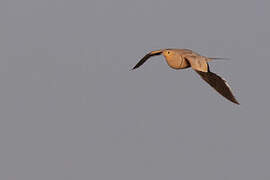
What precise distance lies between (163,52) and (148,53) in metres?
0.71

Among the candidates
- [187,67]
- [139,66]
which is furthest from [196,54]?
[139,66]

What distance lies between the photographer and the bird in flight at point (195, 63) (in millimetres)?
9458

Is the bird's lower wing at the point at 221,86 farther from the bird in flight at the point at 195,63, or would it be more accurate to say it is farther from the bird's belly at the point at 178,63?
the bird's belly at the point at 178,63

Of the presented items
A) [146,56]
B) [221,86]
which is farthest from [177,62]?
[146,56]

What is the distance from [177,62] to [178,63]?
0.09 ft

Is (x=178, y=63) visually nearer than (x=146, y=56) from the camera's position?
Yes

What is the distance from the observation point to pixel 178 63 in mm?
10180

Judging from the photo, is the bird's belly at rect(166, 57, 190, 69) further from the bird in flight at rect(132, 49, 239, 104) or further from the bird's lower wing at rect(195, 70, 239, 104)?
the bird's lower wing at rect(195, 70, 239, 104)

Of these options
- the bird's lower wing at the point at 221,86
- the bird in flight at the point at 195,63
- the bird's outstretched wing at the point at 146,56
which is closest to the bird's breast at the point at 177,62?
the bird in flight at the point at 195,63

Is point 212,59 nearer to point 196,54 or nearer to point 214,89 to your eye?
point 196,54

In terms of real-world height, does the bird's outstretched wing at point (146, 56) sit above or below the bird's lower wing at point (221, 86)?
above

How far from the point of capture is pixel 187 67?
1020 cm

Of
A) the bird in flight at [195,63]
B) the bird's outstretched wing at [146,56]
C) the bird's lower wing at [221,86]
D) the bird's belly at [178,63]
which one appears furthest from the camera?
the bird's outstretched wing at [146,56]

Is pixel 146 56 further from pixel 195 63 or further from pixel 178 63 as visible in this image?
pixel 195 63
